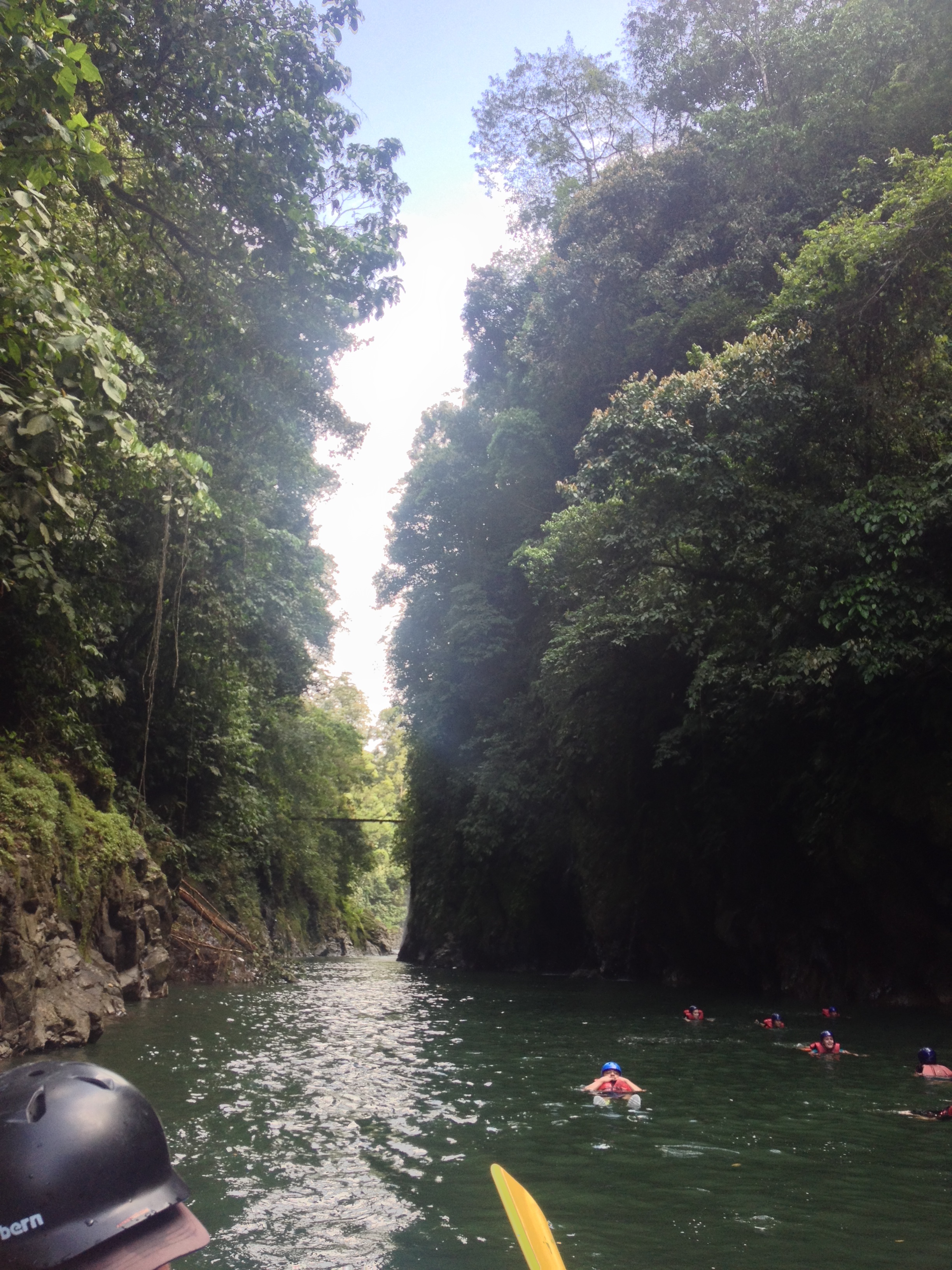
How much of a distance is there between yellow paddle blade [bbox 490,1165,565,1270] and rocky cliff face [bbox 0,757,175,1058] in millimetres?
7503

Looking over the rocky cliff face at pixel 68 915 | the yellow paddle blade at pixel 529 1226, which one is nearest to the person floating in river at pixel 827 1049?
the rocky cliff face at pixel 68 915

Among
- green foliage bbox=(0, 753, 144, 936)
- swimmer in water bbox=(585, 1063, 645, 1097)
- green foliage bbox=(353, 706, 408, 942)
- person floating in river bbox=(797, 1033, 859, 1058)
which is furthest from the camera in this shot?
green foliage bbox=(353, 706, 408, 942)

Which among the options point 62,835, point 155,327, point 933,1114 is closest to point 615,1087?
point 933,1114

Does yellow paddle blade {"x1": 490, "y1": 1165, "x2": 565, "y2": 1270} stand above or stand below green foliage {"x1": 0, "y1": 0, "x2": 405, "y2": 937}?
below

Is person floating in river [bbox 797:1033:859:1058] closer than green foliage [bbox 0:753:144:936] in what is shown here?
No

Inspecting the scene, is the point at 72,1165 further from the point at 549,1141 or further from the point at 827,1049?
the point at 827,1049

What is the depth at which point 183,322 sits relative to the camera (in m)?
Result: 9.28

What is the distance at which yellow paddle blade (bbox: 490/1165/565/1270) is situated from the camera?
6.30 feet

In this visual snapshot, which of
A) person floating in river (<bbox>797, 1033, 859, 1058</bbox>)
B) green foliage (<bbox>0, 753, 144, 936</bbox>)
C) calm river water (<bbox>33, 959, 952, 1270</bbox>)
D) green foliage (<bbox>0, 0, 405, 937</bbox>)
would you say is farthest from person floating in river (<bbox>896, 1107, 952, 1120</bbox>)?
green foliage (<bbox>0, 753, 144, 936</bbox>)

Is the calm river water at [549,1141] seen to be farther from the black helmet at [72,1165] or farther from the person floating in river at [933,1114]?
the black helmet at [72,1165]

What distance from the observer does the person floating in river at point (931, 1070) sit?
883 cm

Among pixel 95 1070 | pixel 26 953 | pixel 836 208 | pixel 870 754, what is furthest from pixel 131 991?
pixel 836 208

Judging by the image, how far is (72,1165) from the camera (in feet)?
4.97

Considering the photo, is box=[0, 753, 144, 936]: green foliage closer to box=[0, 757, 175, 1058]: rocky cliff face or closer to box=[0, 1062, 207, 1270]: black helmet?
box=[0, 757, 175, 1058]: rocky cliff face
